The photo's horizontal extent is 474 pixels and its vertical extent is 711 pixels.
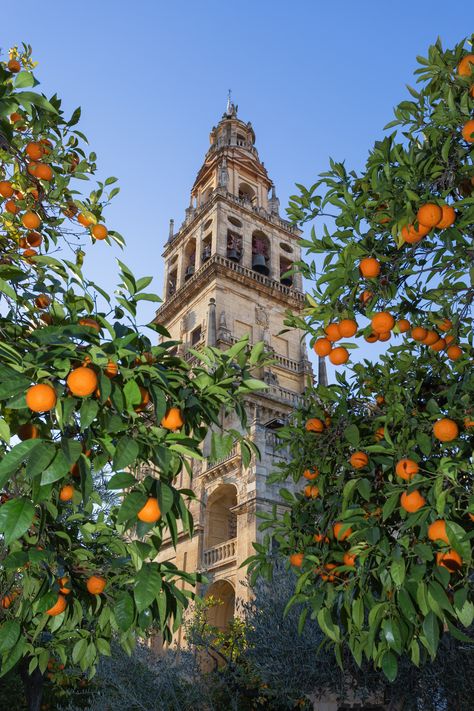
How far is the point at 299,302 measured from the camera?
34.7 m

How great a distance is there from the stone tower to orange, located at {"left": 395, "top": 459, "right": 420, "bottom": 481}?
1589cm

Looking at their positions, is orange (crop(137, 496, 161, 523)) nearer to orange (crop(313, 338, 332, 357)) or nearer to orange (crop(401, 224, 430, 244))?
orange (crop(313, 338, 332, 357))

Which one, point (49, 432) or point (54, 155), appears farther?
point (54, 155)

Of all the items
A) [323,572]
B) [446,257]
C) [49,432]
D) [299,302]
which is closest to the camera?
[49,432]

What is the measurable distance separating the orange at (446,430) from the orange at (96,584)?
2.77 m

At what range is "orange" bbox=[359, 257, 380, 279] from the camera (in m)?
4.35

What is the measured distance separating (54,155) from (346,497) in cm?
393

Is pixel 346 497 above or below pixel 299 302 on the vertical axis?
below

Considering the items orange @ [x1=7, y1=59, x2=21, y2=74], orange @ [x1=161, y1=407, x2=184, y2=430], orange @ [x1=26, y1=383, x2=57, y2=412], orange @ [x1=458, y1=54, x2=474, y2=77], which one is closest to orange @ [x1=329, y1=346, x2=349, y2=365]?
orange @ [x1=161, y1=407, x2=184, y2=430]

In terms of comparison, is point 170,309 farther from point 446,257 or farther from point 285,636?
point 446,257

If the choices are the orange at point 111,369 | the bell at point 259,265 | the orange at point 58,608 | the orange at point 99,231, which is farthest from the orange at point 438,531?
the bell at point 259,265

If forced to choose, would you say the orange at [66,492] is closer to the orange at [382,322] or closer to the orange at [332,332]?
the orange at [332,332]

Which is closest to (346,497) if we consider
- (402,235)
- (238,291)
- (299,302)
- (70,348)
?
(402,235)

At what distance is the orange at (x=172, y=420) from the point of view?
2881mm
